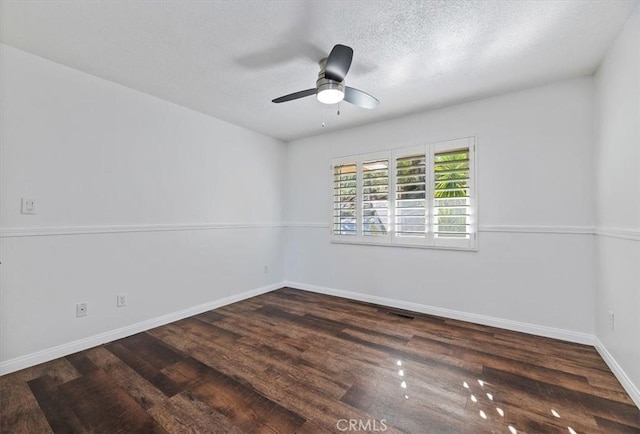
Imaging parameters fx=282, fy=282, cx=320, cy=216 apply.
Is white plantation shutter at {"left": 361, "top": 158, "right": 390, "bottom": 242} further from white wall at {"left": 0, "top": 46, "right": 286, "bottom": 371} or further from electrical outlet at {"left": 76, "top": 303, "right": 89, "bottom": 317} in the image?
electrical outlet at {"left": 76, "top": 303, "right": 89, "bottom": 317}

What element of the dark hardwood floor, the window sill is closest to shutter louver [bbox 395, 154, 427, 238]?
the window sill

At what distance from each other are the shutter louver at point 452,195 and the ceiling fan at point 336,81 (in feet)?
4.29

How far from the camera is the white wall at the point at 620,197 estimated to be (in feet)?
6.06

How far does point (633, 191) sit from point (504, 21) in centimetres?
143

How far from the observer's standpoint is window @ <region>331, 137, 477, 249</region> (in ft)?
10.6

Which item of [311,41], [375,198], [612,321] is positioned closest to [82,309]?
[311,41]

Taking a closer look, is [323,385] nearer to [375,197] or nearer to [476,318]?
[476,318]

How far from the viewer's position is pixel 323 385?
6.59 feet

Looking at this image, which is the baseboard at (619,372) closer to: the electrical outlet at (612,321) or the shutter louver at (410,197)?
the electrical outlet at (612,321)

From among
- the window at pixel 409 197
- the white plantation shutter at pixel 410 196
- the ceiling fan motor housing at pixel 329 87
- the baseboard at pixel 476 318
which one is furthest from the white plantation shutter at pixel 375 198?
the ceiling fan motor housing at pixel 329 87

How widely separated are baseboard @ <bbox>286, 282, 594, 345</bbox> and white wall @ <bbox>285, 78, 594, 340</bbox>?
0.8 inches

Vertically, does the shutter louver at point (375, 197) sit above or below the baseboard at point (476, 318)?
above

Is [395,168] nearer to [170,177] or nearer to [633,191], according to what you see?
[633,191]
